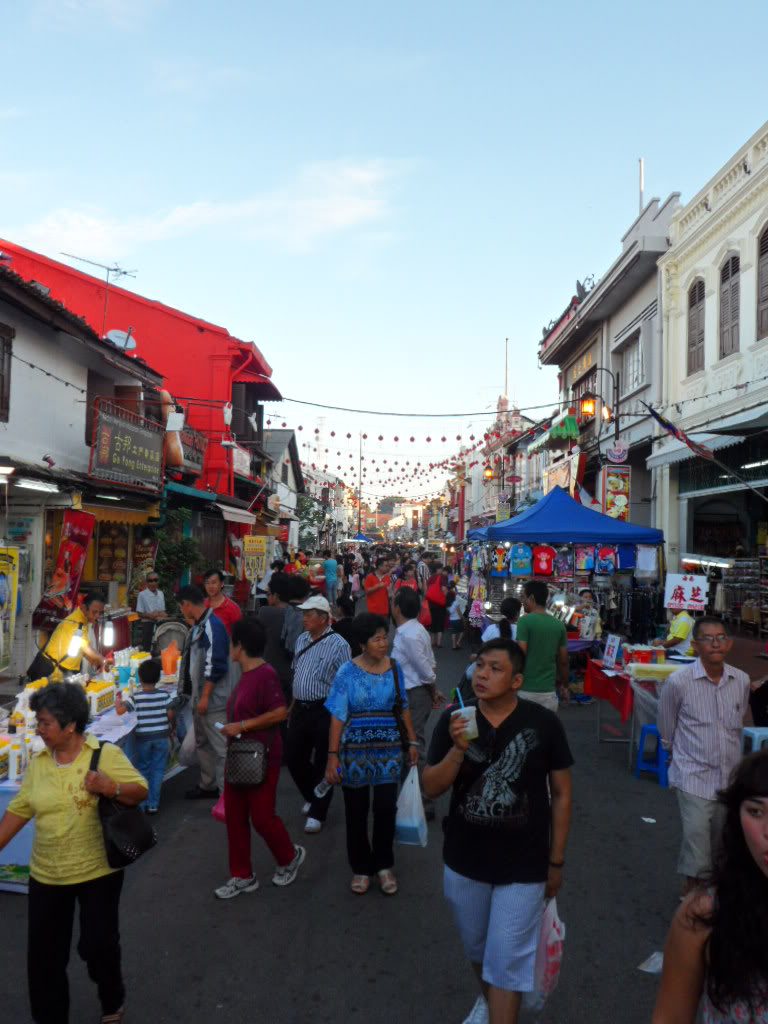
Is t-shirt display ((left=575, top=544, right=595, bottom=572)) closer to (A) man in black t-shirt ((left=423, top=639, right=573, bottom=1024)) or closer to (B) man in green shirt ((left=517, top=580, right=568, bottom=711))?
(B) man in green shirt ((left=517, top=580, right=568, bottom=711))

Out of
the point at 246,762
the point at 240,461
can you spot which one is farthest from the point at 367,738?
the point at 240,461

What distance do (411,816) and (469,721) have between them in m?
1.42

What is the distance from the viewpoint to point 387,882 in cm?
473

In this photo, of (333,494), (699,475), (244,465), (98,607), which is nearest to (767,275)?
(699,475)

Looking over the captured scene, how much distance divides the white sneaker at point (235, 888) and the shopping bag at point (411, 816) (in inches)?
48.9

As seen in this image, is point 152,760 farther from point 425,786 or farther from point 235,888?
point 425,786

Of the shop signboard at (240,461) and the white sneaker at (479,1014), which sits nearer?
the white sneaker at (479,1014)

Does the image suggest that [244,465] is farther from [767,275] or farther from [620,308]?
[767,275]

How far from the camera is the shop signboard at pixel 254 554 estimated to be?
2227 cm

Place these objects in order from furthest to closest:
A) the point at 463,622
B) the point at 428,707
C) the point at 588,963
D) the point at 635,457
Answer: the point at 635,457 < the point at 463,622 < the point at 428,707 < the point at 588,963

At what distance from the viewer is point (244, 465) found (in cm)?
2344

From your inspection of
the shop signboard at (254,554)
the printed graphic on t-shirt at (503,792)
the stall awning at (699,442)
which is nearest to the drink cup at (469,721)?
the printed graphic on t-shirt at (503,792)

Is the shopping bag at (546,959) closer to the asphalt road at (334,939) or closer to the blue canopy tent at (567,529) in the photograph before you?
the asphalt road at (334,939)

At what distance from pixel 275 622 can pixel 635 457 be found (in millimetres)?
15362
